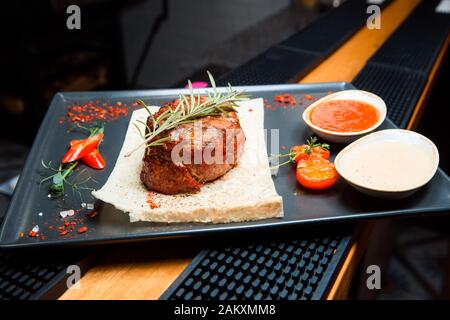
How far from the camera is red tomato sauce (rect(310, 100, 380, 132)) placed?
2.13m

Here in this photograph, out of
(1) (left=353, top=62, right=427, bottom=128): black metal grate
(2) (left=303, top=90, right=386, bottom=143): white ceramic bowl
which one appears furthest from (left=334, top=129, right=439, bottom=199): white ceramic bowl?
(1) (left=353, top=62, right=427, bottom=128): black metal grate

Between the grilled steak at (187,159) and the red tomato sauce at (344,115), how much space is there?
22.3 inches

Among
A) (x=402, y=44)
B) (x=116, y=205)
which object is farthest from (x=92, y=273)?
(x=402, y=44)

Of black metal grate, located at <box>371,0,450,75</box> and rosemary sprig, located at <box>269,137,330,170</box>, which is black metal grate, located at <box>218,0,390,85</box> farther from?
rosemary sprig, located at <box>269,137,330,170</box>

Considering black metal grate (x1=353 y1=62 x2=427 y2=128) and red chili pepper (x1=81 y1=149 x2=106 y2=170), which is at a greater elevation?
black metal grate (x1=353 y1=62 x2=427 y2=128)

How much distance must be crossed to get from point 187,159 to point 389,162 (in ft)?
2.66

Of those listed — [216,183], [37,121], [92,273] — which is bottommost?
[37,121]

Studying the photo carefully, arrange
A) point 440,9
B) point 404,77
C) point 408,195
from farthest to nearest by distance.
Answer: point 440,9 < point 404,77 < point 408,195

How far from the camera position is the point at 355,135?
6.69 feet

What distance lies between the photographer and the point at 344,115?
7.27ft

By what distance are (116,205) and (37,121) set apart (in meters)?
3.50

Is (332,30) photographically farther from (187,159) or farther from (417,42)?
(187,159)

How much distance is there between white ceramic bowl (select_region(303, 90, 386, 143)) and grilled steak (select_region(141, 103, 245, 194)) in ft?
1.58

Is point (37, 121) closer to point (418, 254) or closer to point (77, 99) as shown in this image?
point (77, 99)
